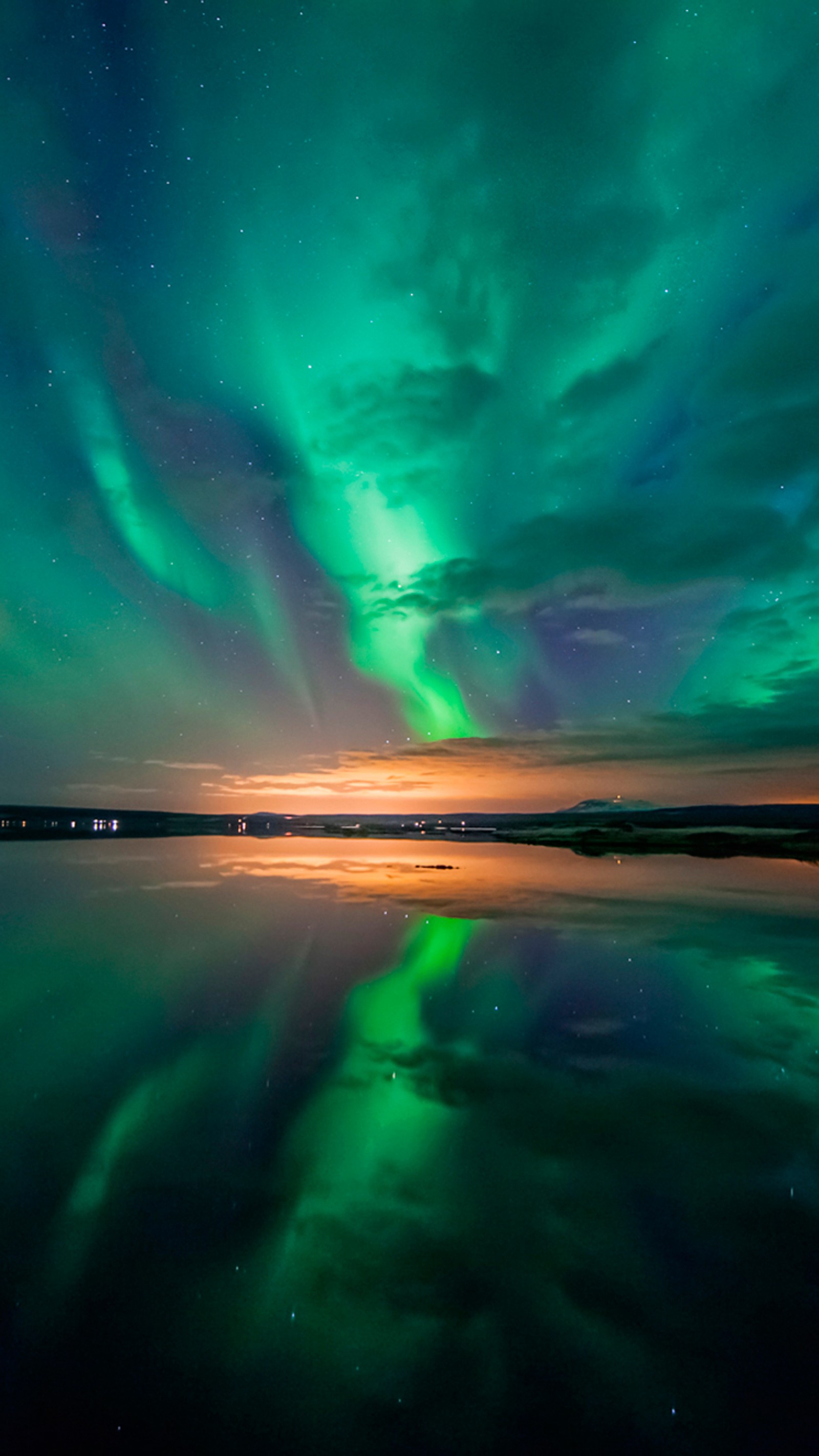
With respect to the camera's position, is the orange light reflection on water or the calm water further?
the orange light reflection on water

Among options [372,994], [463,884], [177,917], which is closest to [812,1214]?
[372,994]

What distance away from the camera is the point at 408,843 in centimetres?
5412

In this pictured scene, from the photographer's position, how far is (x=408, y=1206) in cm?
461

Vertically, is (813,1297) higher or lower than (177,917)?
lower

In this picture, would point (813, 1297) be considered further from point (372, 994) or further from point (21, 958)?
point (21, 958)

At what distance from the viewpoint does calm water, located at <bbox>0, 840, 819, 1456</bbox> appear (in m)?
3.06

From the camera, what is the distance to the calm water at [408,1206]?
3061mm

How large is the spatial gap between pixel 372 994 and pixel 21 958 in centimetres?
659

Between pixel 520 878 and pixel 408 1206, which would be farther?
pixel 520 878

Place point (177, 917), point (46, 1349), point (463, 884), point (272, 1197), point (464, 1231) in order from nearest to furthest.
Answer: point (46, 1349) → point (464, 1231) → point (272, 1197) → point (177, 917) → point (463, 884)

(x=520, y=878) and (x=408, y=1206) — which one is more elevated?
(x=520, y=878)

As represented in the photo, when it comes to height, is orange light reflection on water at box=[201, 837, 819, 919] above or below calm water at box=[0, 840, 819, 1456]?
above

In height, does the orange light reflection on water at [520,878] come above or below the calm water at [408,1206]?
above

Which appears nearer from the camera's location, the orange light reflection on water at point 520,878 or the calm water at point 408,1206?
the calm water at point 408,1206
